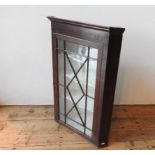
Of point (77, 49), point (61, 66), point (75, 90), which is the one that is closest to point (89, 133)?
point (75, 90)

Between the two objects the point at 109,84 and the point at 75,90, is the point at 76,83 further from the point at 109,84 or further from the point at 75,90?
the point at 109,84

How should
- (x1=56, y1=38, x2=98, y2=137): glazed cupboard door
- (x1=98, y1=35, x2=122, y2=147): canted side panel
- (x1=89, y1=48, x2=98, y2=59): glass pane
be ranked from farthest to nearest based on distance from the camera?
(x1=56, y1=38, x2=98, y2=137): glazed cupboard door → (x1=89, y1=48, x2=98, y2=59): glass pane → (x1=98, y1=35, x2=122, y2=147): canted side panel

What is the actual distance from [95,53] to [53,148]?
0.88 meters

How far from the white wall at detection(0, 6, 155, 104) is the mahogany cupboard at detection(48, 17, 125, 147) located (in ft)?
1.14

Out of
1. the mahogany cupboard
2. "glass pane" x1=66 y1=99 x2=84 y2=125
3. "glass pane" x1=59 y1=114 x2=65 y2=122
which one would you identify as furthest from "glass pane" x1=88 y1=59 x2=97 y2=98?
"glass pane" x1=59 y1=114 x2=65 y2=122

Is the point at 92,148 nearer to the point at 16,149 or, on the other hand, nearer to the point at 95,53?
the point at 16,149

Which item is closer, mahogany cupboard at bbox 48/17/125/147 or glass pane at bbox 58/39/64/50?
mahogany cupboard at bbox 48/17/125/147

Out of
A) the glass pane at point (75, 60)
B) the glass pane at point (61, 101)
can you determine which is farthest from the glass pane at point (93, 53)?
the glass pane at point (61, 101)

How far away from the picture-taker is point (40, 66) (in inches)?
85.4

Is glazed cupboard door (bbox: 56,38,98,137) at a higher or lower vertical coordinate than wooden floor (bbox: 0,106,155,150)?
higher

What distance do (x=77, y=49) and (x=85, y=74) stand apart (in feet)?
0.71

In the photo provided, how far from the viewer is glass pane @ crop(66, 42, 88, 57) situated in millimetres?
1571

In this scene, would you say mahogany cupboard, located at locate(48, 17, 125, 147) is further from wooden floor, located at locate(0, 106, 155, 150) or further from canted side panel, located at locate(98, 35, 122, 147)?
wooden floor, located at locate(0, 106, 155, 150)

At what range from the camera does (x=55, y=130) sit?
195 cm
